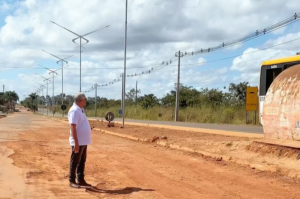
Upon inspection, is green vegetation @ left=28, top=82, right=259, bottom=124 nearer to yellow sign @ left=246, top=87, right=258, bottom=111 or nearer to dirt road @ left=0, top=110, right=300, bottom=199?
yellow sign @ left=246, top=87, right=258, bottom=111

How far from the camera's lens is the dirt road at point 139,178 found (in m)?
6.59

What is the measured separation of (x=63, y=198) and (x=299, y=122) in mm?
6175

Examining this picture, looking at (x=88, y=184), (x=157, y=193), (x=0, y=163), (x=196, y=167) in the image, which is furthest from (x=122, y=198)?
(x=0, y=163)

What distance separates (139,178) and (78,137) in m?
1.72

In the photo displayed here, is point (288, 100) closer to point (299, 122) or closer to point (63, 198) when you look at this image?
point (299, 122)

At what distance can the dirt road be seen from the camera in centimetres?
659

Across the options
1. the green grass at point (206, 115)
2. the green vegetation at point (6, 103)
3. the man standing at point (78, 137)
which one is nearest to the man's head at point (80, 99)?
the man standing at point (78, 137)

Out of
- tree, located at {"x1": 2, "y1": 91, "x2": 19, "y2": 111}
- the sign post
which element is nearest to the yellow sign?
the sign post

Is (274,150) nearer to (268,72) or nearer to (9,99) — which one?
(268,72)

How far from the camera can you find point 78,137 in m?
6.93

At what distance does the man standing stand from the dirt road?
27cm

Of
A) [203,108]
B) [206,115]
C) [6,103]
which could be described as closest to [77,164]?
[206,115]

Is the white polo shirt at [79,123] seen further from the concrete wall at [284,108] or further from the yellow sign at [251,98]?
the yellow sign at [251,98]

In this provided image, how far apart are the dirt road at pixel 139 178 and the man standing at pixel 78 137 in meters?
0.27
